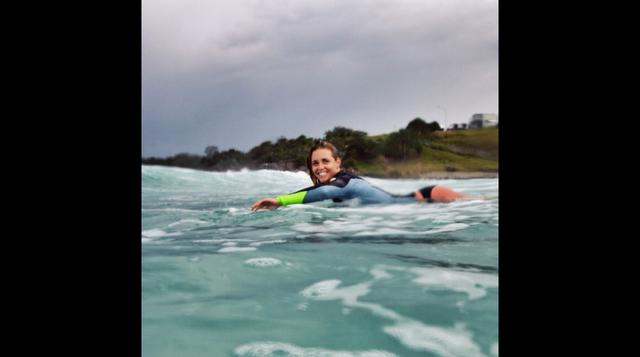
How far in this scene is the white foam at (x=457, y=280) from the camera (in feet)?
8.41

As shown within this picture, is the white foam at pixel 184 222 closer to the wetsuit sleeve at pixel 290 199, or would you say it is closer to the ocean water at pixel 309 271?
the ocean water at pixel 309 271

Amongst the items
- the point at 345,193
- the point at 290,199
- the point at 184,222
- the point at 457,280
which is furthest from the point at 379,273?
the point at 184,222

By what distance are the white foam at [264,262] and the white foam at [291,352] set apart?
0.75m

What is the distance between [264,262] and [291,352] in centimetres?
85

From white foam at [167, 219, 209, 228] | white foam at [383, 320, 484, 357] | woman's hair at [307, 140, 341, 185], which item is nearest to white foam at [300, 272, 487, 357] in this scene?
white foam at [383, 320, 484, 357]

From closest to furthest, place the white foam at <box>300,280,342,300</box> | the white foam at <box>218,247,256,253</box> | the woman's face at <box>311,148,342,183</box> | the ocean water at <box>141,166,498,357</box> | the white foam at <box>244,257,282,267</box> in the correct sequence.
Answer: the ocean water at <box>141,166,498,357</box> → the white foam at <box>300,280,342,300</box> → the white foam at <box>244,257,282,267</box> → the white foam at <box>218,247,256,253</box> → the woman's face at <box>311,148,342,183</box>

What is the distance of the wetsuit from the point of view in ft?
10.5

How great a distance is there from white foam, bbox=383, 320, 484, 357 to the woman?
3.66 feet

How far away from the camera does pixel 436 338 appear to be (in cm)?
212

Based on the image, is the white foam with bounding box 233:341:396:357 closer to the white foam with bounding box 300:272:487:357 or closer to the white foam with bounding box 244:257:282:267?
the white foam with bounding box 300:272:487:357

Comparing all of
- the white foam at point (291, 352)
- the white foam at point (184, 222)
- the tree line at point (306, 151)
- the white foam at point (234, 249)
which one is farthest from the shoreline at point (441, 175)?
the white foam at point (291, 352)

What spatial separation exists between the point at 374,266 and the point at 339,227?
0.41 meters
